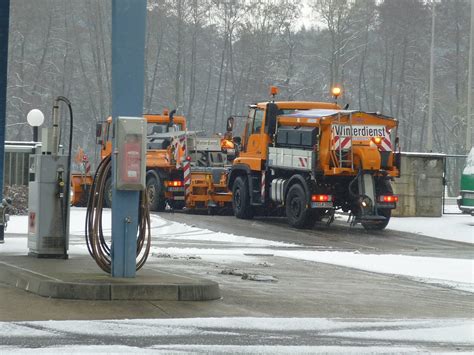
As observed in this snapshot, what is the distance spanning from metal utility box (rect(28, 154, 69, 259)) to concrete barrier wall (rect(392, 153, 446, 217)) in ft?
60.5

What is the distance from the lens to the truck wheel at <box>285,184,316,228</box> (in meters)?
27.6

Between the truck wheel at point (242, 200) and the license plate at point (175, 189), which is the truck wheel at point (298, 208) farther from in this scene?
the license plate at point (175, 189)

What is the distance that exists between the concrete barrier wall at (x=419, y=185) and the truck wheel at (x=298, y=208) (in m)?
5.74

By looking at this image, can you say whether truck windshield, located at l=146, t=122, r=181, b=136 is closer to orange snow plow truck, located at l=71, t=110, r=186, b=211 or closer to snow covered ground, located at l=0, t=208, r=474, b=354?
orange snow plow truck, located at l=71, t=110, r=186, b=211

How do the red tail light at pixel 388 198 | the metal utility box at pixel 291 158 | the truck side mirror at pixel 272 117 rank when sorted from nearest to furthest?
the red tail light at pixel 388 198 < the metal utility box at pixel 291 158 < the truck side mirror at pixel 272 117

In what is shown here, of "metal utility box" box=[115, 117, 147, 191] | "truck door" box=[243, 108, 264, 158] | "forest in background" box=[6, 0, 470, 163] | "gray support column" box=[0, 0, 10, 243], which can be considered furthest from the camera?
"forest in background" box=[6, 0, 470, 163]

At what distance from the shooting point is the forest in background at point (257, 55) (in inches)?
3031

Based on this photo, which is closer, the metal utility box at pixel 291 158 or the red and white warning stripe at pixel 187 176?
the metal utility box at pixel 291 158

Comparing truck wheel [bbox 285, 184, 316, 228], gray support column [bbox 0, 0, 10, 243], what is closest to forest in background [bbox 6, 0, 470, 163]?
truck wheel [bbox 285, 184, 316, 228]

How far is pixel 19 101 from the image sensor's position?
74812 mm

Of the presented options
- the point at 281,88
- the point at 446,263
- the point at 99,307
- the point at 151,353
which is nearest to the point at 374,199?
the point at 446,263

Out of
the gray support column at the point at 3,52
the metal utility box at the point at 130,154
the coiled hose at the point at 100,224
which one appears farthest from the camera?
the gray support column at the point at 3,52

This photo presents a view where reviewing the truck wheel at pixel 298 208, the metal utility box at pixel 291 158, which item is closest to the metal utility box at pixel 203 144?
the metal utility box at pixel 291 158

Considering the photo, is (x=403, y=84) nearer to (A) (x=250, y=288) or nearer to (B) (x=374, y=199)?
(B) (x=374, y=199)
